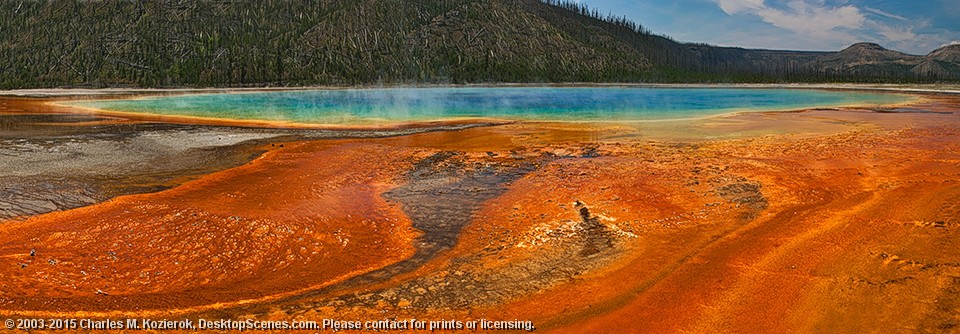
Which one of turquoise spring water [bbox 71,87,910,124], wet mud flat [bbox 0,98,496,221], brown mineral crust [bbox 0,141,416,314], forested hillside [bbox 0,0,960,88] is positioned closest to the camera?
brown mineral crust [bbox 0,141,416,314]

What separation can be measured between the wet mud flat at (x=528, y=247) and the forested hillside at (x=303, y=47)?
7456cm

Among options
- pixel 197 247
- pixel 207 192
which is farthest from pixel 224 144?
pixel 197 247

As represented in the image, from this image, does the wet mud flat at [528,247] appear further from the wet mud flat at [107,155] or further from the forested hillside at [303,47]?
the forested hillside at [303,47]

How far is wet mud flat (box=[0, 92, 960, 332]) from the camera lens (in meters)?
5.10

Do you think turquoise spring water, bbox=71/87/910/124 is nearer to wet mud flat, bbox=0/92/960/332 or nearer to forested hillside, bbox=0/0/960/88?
wet mud flat, bbox=0/92/960/332

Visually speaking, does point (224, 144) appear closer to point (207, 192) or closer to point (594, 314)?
point (207, 192)

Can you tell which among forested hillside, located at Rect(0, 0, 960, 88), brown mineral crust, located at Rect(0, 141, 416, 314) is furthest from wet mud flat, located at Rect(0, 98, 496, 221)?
forested hillside, located at Rect(0, 0, 960, 88)

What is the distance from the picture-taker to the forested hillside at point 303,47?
80.4m

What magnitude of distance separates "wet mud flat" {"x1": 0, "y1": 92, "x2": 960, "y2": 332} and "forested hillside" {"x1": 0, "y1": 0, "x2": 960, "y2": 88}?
245ft

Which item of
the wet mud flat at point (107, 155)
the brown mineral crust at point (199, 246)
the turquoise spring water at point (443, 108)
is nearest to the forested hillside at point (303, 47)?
the turquoise spring water at point (443, 108)

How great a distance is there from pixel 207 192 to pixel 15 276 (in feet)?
13.7

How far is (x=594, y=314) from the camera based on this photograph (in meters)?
5.03

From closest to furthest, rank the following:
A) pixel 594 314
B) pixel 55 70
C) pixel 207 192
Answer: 1. pixel 594 314
2. pixel 207 192
3. pixel 55 70

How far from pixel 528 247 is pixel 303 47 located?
92756 millimetres
